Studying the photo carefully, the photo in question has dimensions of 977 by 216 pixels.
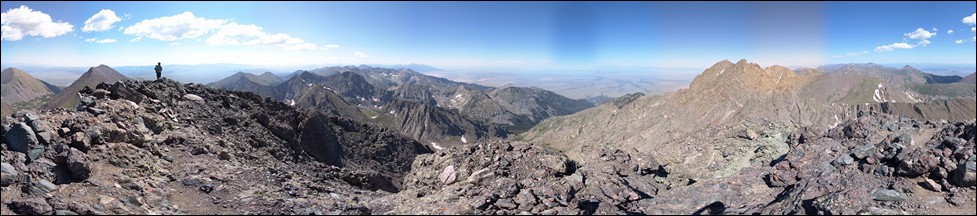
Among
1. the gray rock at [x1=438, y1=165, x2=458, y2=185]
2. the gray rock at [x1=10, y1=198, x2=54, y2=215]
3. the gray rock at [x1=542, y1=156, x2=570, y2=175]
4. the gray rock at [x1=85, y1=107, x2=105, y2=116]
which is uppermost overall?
the gray rock at [x1=85, y1=107, x2=105, y2=116]

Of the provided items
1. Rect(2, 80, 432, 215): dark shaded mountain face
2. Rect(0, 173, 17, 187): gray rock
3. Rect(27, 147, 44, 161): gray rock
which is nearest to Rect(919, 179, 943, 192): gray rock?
Rect(2, 80, 432, 215): dark shaded mountain face

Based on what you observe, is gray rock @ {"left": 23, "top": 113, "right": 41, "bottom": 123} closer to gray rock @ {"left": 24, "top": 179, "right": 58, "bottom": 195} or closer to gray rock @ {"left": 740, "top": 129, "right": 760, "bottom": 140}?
gray rock @ {"left": 24, "top": 179, "right": 58, "bottom": 195}

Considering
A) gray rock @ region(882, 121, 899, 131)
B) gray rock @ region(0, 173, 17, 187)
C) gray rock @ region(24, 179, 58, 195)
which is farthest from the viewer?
gray rock @ region(882, 121, 899, 131)

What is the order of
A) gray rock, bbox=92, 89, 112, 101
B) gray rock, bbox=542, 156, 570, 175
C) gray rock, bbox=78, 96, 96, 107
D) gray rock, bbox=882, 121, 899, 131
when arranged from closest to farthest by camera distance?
gray rock, bbox=542, 156, 570, 175, gray rock, bbox=78, 96, 96, 107, gray rock, bbox=92, 89, 112, 101, gray rock, bbox=882, 121, 899, 131

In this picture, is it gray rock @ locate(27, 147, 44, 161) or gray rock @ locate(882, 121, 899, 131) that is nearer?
gray rock @ locate(27, 147, 44, 161)

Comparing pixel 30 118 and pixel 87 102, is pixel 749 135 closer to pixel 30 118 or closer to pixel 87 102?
pixel 87 102
